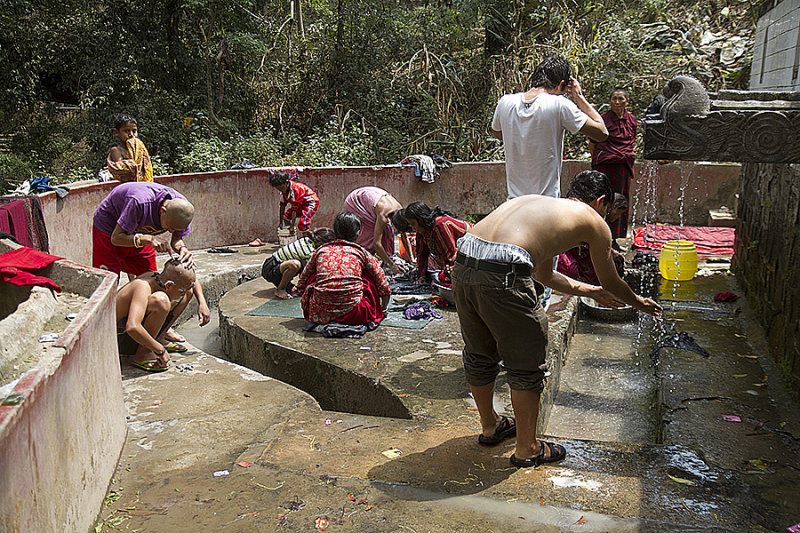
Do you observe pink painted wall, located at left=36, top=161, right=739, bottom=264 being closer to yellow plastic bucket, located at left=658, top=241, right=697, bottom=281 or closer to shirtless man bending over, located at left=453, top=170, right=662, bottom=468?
yellow plastic bucket, located at left=658, top=241, right=697, bottom=281

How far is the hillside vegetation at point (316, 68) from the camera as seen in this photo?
13.9 meters

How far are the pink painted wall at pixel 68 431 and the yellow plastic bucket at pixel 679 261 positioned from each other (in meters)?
5.78

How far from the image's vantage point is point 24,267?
3.85m

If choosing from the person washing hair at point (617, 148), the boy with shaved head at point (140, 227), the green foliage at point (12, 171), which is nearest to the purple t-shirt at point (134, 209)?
the boy with shaved head at point (140, 227)

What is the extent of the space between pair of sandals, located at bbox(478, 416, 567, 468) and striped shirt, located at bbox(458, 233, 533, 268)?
0.94 meters

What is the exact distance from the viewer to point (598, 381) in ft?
18.1

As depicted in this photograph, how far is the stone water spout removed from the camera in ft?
10.8

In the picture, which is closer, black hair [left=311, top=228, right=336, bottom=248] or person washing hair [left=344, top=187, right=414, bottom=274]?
black hair [left=311, top=228, right=336, bottom=248]

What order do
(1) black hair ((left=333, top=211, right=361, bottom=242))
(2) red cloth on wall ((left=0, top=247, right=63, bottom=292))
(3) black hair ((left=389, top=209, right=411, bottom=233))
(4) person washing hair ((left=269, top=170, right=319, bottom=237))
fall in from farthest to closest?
(4) person washing hair ((left=269, top=170, right=319, bottom=237))
(3) black hair ((left=389, top=209, right=411, bottom=233))
(1) black hair ((left=333, top=211, right=361, bottom=242))
(2) red cloth on wall ((left=0, top=247, right=63, bottom=292))

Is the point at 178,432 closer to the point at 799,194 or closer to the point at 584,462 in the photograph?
the point at 584,462

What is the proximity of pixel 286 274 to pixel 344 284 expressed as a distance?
146 cm

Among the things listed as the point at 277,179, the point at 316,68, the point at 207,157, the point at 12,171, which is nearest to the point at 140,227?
the point at 277,179

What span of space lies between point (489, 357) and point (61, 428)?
1931mm

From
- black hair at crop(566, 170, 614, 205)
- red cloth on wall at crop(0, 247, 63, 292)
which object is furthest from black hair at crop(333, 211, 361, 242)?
red cloth on wall at crop(0, 247, 63, 292)
